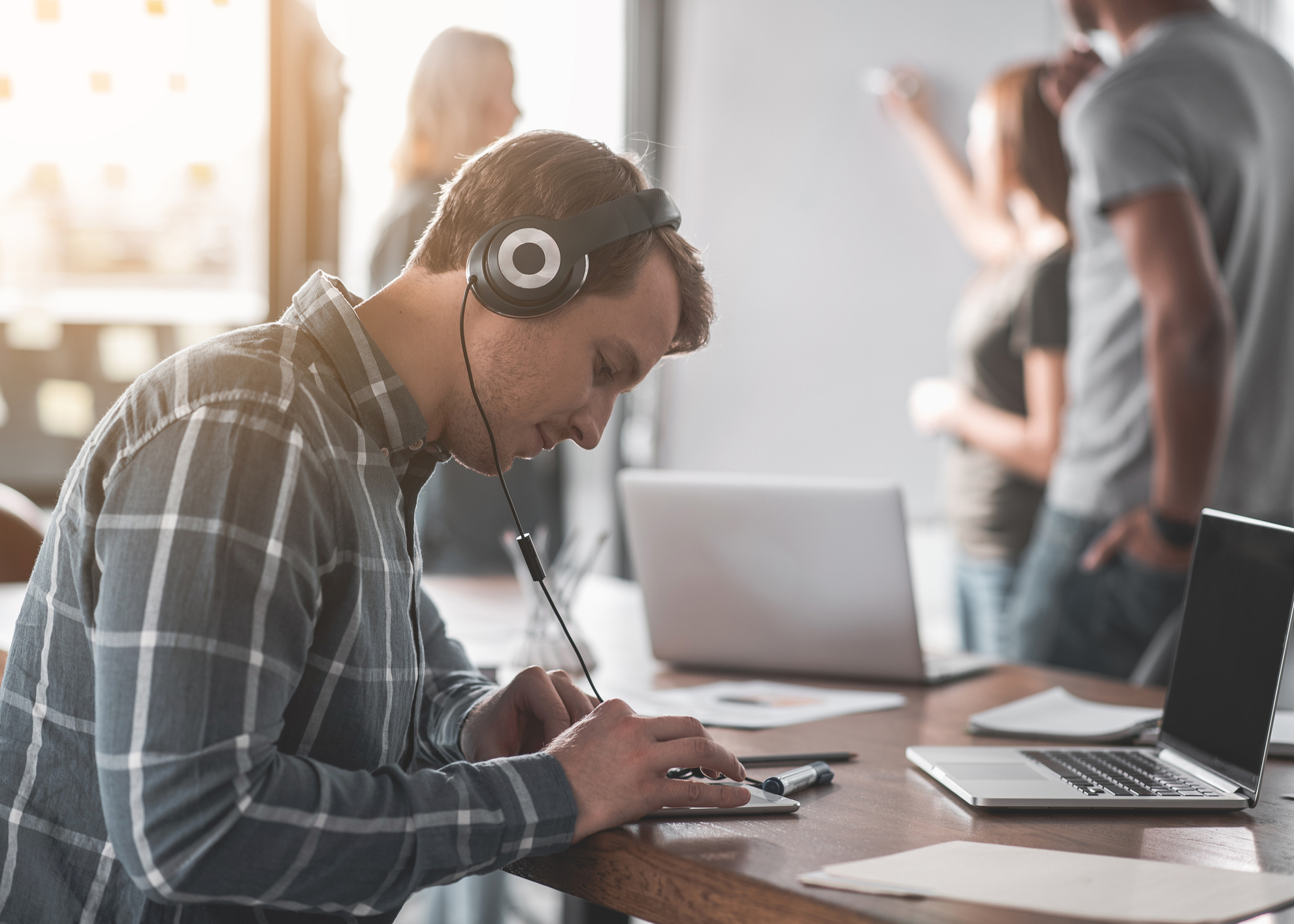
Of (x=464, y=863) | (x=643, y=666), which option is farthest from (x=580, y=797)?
(x=643, y=666)

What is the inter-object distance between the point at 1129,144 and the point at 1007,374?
30.4 inches

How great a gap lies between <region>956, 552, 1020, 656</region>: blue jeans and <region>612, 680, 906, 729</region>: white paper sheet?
41.5 inches

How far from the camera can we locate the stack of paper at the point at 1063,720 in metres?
1.19

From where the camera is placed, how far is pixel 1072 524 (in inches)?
75.6

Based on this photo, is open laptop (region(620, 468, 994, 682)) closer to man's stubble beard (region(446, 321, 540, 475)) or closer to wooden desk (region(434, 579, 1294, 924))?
wooden desk (region(434, 579, 1294, 924))

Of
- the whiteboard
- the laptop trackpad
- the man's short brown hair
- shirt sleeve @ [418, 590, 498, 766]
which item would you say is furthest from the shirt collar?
the whiteboard

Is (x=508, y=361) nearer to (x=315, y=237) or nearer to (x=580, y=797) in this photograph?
(x=580, y=797)

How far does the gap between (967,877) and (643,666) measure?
0.80 meters

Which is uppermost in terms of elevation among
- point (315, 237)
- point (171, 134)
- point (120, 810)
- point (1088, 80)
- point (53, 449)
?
point (1088, 80)

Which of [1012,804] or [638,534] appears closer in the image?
[1012,804]

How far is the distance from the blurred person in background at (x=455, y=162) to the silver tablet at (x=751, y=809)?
4.40 ft

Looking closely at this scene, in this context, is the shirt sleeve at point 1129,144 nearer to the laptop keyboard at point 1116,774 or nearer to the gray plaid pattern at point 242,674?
the laptop keyboard at point 1116,774

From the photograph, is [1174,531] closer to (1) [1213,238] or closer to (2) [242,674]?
(1) [1213,238]

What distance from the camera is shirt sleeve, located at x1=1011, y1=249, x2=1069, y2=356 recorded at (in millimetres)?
2234
